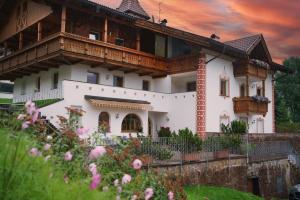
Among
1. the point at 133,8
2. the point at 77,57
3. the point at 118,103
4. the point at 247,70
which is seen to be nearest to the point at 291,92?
the point at 247,70

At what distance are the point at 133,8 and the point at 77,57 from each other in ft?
52.4

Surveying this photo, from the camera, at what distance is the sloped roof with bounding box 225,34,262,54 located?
28.9 meters

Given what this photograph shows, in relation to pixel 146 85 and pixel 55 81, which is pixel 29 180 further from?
pixel 146 85

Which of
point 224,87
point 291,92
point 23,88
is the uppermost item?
point 291,92

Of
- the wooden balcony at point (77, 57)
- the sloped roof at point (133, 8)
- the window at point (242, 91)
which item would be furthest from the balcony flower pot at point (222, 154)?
the sloped roof at point (133, 8)

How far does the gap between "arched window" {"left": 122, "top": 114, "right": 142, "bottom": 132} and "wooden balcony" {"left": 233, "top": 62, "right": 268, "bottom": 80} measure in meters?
8.89

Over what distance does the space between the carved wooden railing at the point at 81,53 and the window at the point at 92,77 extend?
2.07 metres

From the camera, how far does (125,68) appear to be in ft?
84.0

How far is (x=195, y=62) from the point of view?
87.5 feet

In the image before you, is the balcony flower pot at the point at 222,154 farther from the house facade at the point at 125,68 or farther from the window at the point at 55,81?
the window at the point at 55,81

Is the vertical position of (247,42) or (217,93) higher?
(247,42)

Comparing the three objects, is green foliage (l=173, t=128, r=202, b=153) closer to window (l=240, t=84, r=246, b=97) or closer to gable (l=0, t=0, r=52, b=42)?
gable (l=0, t=0, r=52, b=42)

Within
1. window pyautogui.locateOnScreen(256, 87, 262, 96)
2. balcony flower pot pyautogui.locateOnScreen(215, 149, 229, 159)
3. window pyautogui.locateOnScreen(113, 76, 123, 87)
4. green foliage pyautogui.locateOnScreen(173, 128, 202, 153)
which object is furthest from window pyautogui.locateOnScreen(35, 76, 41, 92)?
window pyautogui.locateOnScreen(256, 87, 262, 96)

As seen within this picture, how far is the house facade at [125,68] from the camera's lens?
898 inches
